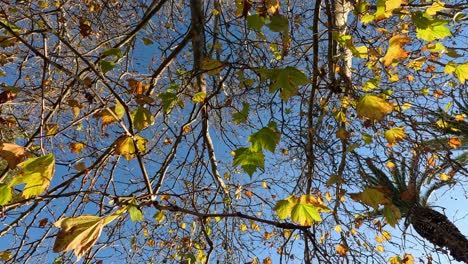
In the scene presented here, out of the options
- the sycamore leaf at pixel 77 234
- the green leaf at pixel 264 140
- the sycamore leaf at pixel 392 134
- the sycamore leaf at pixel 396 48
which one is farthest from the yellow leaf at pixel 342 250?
the sycamore leaf at pixel 77 234

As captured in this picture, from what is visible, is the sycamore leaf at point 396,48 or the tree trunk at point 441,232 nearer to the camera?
the sycamore leaf at point 396,48

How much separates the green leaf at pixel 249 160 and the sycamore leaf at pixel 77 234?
0.75 metres

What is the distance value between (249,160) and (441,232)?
2319 millimetres

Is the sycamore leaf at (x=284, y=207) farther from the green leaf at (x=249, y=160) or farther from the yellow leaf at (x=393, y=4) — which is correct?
the yellow leaf at (x=393, y=4)

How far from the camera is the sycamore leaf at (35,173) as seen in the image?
1.53m

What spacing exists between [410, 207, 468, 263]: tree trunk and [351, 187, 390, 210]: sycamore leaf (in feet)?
2.51

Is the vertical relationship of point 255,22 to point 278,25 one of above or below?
above

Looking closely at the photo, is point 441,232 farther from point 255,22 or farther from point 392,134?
point 255,22

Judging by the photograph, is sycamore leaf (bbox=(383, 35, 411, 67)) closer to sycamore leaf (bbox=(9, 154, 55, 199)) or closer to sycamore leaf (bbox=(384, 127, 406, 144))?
sycamore leaf (bbox=(384, 127, 406, 144))

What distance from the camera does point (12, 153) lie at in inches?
61.8

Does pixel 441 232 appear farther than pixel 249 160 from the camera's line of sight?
Yes


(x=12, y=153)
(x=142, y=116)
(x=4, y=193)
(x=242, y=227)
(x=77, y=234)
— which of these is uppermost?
(x=242, y=227)

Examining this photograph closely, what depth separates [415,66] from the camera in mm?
3539

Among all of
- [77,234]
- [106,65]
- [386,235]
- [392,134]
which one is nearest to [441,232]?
[386,235]
